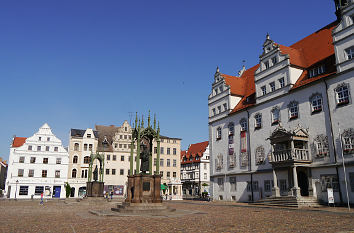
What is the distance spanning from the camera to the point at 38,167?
6100 centimetres

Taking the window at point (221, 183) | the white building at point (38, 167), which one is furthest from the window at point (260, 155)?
the white building at point (38, 167)

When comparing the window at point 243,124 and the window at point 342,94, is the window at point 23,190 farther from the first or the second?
the window at point 342,94

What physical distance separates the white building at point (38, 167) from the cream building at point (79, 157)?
1439 mm

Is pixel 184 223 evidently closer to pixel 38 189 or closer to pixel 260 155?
pixel 260 155

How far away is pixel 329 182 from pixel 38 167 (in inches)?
2158

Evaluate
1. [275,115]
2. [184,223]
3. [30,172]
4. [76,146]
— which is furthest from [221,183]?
[30,172]

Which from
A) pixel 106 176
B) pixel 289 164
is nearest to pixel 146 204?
pixel 289 164

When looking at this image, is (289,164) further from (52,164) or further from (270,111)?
(52,164)

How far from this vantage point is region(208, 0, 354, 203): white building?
27031 millimetres

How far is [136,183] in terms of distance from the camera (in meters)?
21.2

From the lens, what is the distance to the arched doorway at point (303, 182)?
29.9m

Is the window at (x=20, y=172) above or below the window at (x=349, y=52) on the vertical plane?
below

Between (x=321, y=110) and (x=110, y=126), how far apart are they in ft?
186

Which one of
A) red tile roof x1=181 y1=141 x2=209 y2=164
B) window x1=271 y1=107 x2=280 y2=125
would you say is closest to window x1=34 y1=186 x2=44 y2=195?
red tile roof x1=181 y1=141 x2=209 y2=164
